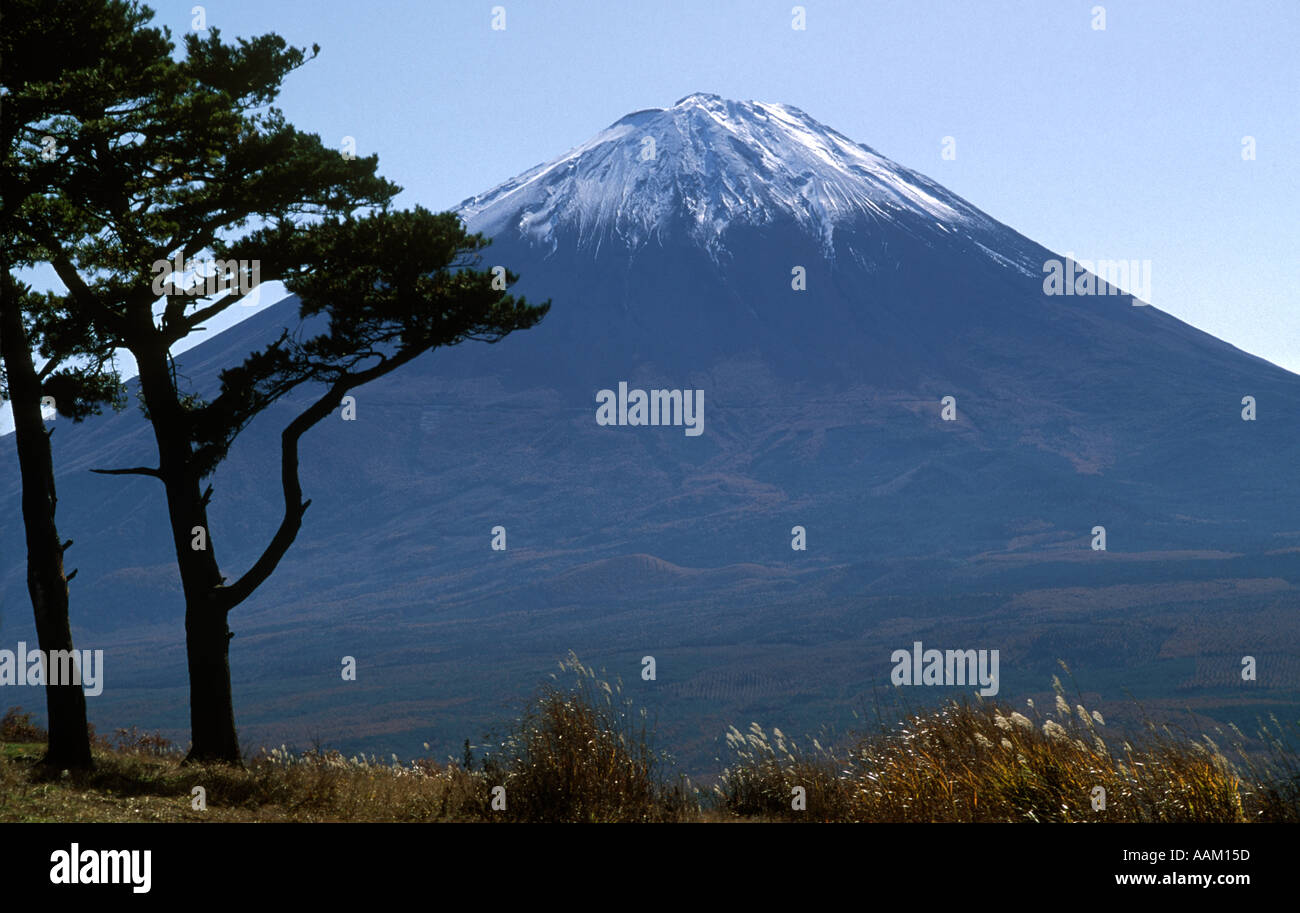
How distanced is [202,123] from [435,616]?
15164 centimetres

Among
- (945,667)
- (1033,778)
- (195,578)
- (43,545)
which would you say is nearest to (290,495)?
(195,578)

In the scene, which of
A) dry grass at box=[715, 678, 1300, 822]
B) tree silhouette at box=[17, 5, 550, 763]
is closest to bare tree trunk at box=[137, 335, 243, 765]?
tree silhouette at box=[17, 5, 550, 763]

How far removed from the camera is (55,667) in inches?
467

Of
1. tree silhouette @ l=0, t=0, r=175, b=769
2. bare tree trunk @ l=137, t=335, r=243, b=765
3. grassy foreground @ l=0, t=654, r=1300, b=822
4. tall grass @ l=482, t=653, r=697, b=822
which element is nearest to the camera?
grassy foreground @ l=0, t=654, r=1300, b=822

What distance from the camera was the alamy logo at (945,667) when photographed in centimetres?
9606

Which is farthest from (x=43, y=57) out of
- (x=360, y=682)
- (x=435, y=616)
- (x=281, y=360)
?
(x=435, y=616)

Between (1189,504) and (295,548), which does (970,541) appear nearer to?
(1189,504)

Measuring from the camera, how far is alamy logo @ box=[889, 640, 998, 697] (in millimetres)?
96062

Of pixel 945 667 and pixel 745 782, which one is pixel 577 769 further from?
pixel 945 667
